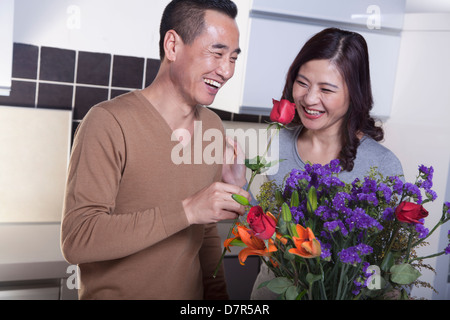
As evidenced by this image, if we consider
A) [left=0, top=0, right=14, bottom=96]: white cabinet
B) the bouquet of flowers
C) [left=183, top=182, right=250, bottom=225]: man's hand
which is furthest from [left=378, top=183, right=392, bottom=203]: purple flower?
[left=0, top=0, right=14, bottom=96]: white cabinet

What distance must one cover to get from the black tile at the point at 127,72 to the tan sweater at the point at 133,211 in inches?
38.3

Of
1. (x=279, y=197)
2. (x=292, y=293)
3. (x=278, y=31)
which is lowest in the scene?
(x=292, y=293)

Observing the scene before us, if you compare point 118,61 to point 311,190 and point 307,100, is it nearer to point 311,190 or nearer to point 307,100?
point 307,100

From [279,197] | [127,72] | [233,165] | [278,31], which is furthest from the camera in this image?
[127,72]

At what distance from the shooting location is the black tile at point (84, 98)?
1.85 metres

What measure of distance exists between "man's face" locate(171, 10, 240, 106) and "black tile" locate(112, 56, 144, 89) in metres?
1.04

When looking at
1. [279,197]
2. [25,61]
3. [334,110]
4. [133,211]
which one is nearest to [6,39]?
[25,61]

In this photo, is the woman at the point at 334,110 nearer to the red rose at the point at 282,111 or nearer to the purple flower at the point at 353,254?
the red rose at the point at 282,111

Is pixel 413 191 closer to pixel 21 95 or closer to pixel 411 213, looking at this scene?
pixel 411 213

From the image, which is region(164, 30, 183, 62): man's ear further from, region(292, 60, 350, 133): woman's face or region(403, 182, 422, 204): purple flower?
region(403, 182, 422, 204): purple flower

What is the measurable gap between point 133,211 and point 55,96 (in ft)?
3.63

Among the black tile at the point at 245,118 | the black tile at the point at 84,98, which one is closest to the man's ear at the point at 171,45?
the black tile at the point at 84,98

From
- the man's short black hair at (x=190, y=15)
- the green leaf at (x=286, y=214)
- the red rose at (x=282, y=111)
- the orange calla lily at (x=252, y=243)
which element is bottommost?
the orange calla lily at (x=252, y=243)

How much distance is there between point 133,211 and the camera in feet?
2.83
